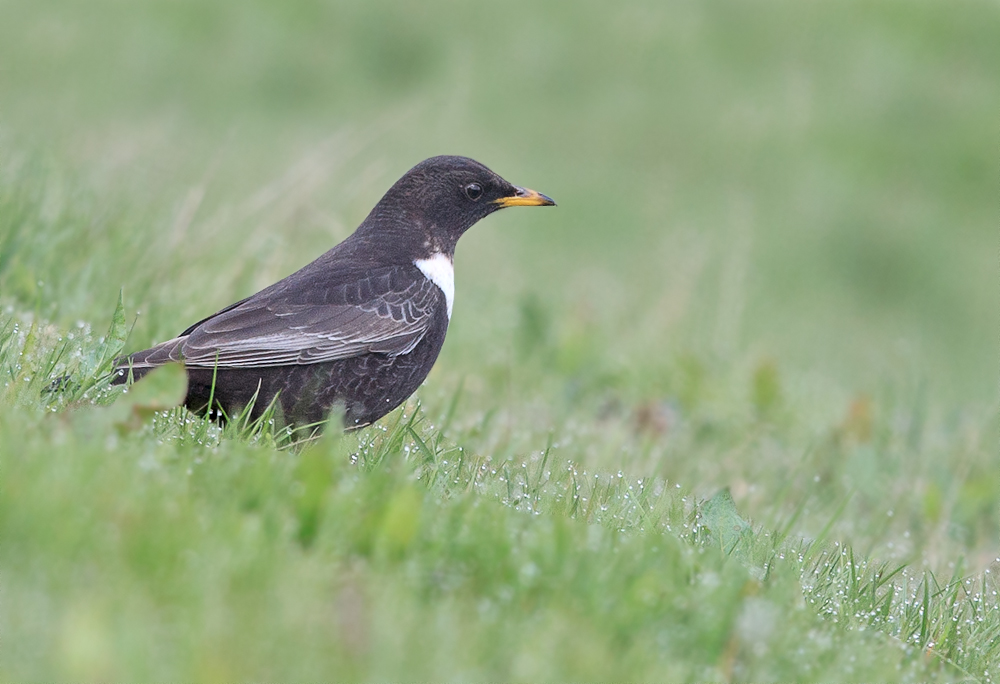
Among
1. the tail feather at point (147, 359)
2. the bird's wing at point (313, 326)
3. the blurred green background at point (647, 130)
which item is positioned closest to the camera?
the tail feather at point (147, 359)

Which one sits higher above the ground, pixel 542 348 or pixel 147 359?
pixel 147 359

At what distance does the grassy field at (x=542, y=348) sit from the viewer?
309 cm

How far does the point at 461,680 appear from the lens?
2951 millimetres

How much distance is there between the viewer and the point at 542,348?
28.8 feet

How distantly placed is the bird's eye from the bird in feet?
1.18

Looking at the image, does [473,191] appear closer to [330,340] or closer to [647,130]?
[330,340]

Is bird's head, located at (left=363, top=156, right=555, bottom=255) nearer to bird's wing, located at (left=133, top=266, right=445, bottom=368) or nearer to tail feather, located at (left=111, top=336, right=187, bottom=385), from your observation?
bird's wing, located at (left=133, top=266, right=445, bottom=368)

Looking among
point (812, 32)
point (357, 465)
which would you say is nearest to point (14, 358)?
point (357, 465)

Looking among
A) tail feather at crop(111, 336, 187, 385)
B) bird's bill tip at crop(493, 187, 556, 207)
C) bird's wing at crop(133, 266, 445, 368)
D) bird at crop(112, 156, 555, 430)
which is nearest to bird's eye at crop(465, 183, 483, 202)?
bird's bill tip at crop(493, 187, 556, 207)

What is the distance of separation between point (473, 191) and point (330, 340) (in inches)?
52.1

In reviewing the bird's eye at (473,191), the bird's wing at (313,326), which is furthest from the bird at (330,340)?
the bird's eye at (473,191)

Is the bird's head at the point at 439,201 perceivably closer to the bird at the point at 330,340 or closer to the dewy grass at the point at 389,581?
the bird at the point at 330,340

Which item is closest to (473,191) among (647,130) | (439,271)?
(439,271)

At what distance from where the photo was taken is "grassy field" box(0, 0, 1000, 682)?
3.09 meters
